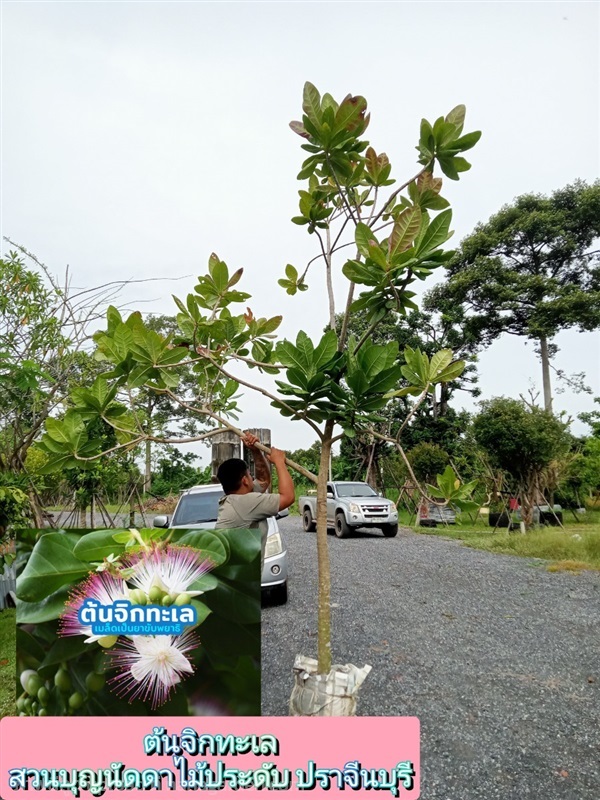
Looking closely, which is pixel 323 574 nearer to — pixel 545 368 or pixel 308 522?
pixel 308 522

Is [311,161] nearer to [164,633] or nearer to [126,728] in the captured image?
[164,633]

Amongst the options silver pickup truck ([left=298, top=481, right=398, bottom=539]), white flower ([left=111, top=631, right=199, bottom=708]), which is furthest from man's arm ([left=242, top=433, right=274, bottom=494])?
silver pickup truck ([left=298, top=481, right=398, bottom=539])

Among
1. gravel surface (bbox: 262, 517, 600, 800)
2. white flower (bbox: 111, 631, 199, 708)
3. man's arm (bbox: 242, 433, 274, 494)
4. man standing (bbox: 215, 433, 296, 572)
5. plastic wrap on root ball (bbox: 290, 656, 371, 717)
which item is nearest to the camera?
white flower (bbox: 111, 631, 199, 708)

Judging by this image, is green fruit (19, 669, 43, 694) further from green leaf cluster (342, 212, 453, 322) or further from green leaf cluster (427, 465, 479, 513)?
green leaf cluster (342, 212, 453, 322)

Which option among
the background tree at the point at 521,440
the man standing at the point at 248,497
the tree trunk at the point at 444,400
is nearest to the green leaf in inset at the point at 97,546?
the man standing at the point at 248,497

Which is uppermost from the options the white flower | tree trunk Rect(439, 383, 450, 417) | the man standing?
tree trunk Rect(439, 383, 450, 417)

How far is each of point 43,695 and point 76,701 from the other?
0.14 meters

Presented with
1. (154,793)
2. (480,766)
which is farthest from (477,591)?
(154,793)

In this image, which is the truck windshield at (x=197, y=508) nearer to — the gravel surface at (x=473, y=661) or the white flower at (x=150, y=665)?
the gravel surface at (x=473, y=661)

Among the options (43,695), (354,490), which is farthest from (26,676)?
(354,490)

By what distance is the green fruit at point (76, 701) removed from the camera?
1.75 meters

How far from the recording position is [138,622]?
67.7 inches

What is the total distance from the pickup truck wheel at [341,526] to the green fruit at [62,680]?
988cm

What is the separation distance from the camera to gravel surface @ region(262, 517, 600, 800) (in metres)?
2.44
